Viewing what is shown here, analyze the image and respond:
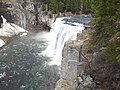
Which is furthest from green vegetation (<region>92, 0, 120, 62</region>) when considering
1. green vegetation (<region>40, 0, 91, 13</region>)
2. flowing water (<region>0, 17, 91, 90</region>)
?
green vegetation (<region>40, 0, 91, 13</region>)

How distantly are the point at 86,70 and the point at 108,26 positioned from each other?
3124 mm

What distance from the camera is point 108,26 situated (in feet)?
40.7

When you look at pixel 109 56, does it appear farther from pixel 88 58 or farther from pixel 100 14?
pixel 88 58

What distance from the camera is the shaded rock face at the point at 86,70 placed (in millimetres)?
13085

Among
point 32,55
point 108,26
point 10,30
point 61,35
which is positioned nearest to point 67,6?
point 10,30

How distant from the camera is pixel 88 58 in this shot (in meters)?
15.2

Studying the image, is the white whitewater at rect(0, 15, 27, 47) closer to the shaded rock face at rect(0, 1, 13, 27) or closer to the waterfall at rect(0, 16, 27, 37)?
the waterfall at rect(0, 16, 27, 37)

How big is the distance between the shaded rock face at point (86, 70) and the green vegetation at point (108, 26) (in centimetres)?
86

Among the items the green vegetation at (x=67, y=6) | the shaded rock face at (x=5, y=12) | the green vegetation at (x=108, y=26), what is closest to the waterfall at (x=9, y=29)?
the shaded rock face at (x=5, y=12)

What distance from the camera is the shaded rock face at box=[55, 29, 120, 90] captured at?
Answer: 1309 cm

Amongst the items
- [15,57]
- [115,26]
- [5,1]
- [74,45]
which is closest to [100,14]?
[115,26]

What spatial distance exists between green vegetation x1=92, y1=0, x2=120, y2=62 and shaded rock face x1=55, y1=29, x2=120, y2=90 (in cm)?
86

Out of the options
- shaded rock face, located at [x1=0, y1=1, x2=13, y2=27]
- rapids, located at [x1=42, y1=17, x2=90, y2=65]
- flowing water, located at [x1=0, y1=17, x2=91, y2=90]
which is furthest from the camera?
shaded rock face, located at [x1=0, y1=1, x2=13, y2=27]

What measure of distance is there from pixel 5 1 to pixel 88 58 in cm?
2878
